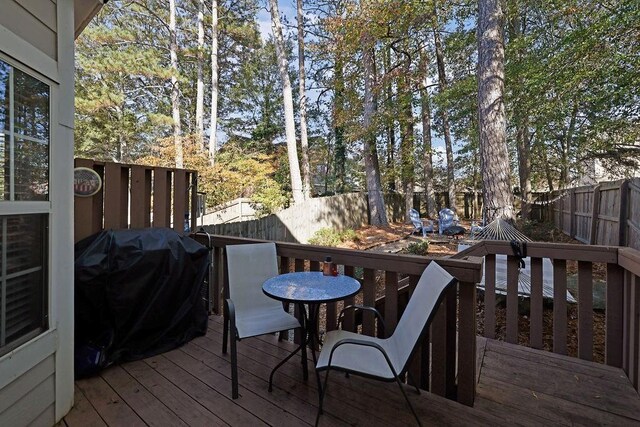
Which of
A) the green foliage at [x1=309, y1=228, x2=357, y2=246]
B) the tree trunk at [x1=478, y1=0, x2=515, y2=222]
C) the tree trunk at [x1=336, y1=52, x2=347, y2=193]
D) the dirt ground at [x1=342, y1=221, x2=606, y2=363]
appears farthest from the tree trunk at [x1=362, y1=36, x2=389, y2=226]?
the tree trunk at [x1=478, y1=0, x2=515, y2=222]

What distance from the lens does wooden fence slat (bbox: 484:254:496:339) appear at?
2439 millimetres

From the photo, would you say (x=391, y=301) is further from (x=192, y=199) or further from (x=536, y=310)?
(x=192, y=199)

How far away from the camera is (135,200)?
8.74 ft

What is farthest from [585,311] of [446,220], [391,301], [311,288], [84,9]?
[446,220]

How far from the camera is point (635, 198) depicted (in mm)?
4000

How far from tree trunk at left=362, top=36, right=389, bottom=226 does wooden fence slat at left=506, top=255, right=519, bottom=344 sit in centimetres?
889

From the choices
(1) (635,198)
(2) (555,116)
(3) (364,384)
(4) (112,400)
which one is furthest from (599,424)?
(2) (555,116)

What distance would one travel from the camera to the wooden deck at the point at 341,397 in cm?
166

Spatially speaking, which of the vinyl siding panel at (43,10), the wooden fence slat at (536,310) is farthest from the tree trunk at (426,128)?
the vinyl siding panel at (43,10)

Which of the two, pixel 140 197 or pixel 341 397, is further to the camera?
pixel 140 197

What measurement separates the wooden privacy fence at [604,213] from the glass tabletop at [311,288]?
13.3 ft

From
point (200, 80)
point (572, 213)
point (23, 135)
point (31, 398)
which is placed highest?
point (200, 80)

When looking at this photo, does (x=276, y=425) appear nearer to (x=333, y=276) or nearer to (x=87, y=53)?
(x=333, y=276)

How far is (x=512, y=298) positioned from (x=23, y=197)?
3.11m
